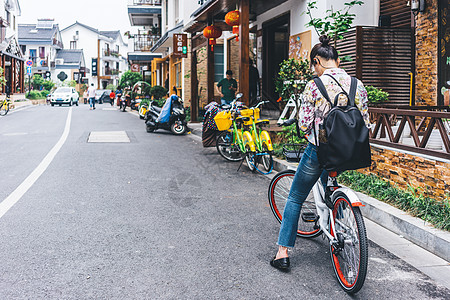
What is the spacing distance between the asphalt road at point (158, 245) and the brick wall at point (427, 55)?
3686 mm

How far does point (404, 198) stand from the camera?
18.8 ft

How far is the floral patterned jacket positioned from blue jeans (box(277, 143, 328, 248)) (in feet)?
0.68

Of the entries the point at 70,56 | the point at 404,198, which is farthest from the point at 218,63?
the point at 70,56

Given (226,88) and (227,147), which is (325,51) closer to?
(227,147)

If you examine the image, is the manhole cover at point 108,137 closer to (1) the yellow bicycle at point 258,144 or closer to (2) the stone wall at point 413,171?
(1) the yellow bicycle at point 258,144

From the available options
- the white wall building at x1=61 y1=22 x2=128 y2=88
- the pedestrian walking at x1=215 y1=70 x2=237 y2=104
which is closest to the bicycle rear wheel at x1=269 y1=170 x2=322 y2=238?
the pedestrian walking at x1=215 y1=70 x2=237 y2=104

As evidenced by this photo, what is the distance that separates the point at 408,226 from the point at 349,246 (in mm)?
1511

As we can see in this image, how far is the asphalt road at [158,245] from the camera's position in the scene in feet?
12.3

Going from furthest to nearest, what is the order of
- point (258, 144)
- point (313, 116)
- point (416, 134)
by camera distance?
point (258, 144), point (416, 134), point (313, 116)

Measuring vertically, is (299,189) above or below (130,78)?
below

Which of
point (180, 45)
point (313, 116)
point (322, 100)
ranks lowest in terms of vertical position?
point (313, 116)

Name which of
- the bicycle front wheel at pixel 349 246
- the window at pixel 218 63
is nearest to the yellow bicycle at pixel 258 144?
the bicycle front wheel at pixel 349 246

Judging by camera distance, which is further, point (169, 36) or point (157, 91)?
point (157, 91)

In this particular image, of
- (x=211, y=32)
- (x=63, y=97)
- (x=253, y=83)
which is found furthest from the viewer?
(x=63, y=97)
